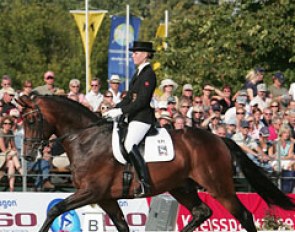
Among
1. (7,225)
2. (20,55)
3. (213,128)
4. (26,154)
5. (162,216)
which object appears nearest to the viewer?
(26,154)

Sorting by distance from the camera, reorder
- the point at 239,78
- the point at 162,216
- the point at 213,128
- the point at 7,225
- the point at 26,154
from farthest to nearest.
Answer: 1. the point at 239,78
2. the point at 213,128
3. the point at 7,225
4. the point at 162,216
5. the point at 26,154

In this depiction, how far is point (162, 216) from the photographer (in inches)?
646

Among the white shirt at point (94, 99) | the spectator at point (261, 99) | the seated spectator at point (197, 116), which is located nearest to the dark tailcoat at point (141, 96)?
the seated spectator at point (197, 116)

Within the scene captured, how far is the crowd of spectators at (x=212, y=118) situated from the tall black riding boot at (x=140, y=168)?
13.7 ft

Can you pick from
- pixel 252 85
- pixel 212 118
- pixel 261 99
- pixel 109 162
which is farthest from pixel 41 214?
pixel 252 85

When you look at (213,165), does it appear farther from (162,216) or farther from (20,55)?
(20,55)

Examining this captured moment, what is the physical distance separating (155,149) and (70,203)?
1.45m

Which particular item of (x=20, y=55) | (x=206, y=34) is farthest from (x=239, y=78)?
(x=20, y=55)

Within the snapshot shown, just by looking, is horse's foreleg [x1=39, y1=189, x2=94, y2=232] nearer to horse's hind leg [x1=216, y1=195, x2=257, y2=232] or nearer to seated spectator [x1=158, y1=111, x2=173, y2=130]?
horse's hind leg [x1=216, y1=195, x2=257, y2=232]

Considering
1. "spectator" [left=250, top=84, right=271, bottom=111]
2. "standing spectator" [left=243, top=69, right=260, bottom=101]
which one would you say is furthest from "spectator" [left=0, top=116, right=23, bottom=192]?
"standing spectator" [left=243, top=69, right=260, bottom=101]

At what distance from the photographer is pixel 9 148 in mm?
18062

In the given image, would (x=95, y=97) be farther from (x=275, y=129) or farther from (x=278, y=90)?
(x=278, y=90)

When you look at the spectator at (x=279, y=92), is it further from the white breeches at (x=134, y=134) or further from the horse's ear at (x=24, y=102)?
the horse's ear at (x=24, y=102)

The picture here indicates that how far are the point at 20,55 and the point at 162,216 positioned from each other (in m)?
43.0
